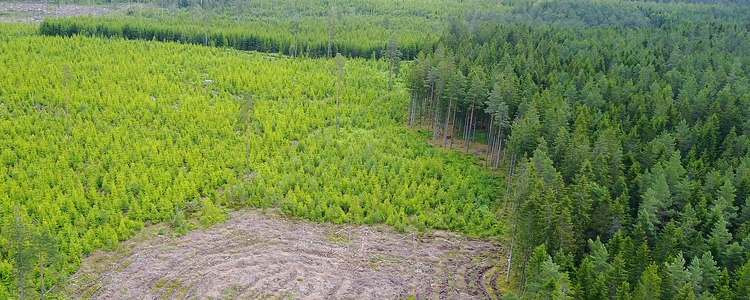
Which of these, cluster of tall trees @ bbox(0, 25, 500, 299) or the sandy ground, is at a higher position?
the sandy ground

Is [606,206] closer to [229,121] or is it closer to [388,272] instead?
[388,272]

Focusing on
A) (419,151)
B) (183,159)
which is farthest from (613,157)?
(183,159)

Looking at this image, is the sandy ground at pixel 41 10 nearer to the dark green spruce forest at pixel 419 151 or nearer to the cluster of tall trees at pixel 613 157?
the dark green spruce forest at pixel 419 151

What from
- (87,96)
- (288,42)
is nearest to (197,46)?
(288,42)

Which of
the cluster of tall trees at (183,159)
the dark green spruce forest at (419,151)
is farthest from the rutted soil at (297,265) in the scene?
the cluster of tall trees at (183,159)

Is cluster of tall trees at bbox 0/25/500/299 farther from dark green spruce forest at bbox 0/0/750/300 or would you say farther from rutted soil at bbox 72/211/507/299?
rutted soil at bbox 72/211/507/299

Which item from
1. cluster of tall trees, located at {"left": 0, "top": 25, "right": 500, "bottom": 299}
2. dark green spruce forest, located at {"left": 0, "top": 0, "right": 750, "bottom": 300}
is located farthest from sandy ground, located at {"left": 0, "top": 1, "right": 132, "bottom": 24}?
cluster of tall trees, located at {"left": 0, "top": 25, "right": 500, "bottom": 299}

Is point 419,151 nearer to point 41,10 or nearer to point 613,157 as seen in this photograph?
point 613,157

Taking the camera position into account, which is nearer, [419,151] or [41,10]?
[419,151]
